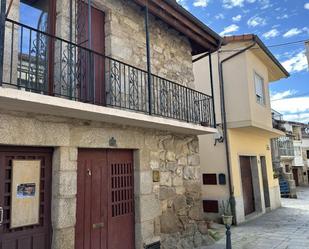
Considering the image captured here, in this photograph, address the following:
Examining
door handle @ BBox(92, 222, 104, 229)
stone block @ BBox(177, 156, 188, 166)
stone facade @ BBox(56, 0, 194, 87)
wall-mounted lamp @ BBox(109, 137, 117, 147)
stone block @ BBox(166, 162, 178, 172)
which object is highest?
stone facade @ BBox(56, 0, 194, 87)

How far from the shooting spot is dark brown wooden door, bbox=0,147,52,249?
13.6 ft

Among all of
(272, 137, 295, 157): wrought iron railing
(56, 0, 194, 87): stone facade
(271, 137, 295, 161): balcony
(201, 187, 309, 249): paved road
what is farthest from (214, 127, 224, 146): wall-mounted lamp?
(272, 137, 295, 157): wrought iron railing

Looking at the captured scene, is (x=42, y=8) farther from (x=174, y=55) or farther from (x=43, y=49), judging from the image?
(x=174, y=55)

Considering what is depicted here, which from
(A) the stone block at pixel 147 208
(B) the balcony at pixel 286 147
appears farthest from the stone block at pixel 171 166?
(B) the balcony at pixel 286 147

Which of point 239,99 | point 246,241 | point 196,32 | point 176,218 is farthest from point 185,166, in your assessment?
point 239,99

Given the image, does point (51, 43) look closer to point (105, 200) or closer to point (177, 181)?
point (105, 200)

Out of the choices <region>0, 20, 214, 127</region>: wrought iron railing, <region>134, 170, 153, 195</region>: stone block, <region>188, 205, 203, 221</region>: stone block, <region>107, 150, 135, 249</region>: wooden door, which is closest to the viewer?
<region>0, 20, 214, 127</region>: wrought iron railing

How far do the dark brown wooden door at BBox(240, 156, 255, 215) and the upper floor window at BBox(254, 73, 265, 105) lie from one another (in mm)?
2478

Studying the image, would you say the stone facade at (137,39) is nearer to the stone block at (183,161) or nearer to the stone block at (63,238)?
the stone block at (183,161)

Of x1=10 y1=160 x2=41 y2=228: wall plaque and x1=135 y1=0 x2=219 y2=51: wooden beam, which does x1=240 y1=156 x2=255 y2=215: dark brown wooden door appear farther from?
x1=10 y1=160 x2=41 y2=228: wall plaque

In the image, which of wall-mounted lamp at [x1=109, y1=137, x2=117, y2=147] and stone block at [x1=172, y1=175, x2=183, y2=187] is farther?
stone block at [x1=172, y1=175, x2=183, y2=187]

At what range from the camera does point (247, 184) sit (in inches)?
483

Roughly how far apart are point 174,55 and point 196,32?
0.83m

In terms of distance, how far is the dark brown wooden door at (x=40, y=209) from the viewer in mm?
4145
